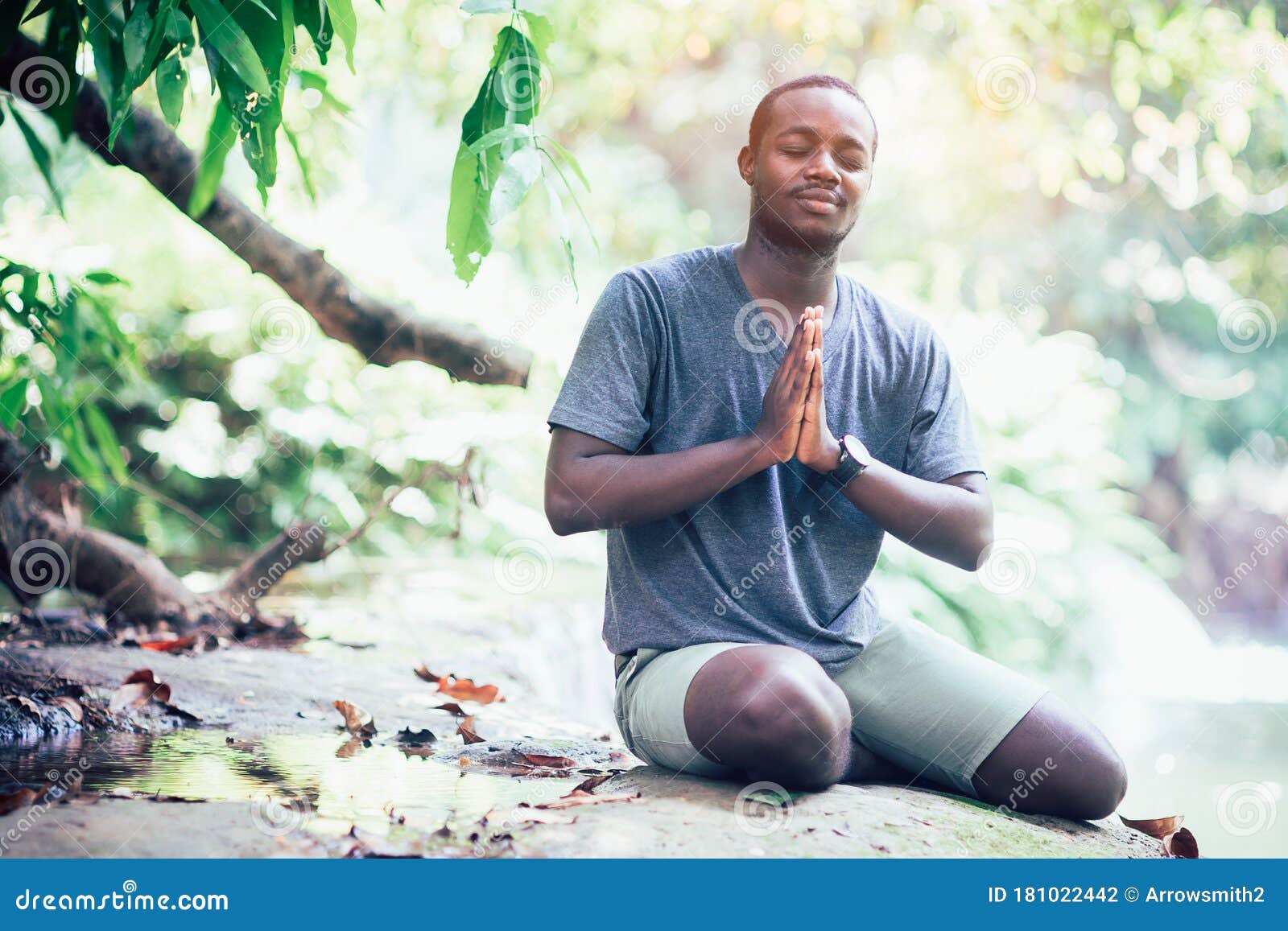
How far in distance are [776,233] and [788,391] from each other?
1.31 feet

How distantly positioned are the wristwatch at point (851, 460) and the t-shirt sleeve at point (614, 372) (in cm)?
34

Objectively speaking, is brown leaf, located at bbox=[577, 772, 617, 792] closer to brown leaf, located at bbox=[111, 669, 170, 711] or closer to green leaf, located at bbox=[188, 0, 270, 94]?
brown leaf, located at bbox=[111, 669, 170, 711]

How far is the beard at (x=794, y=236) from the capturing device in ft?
7.21

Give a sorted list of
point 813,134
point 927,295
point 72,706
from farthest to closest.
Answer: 1. point 927,295
2. point 72,706
3. point 813,134

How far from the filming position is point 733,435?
2176 millimetres

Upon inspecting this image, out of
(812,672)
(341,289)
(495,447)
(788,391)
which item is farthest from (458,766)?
(495,447)

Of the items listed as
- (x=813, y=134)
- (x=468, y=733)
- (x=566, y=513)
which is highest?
(x=813, y=134)

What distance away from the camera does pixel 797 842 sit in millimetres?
1711

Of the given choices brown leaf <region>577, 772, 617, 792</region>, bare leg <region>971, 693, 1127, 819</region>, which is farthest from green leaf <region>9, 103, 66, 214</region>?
bare leg <region>971, 693, 1127, 819</region>

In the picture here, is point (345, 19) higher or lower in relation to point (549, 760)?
higher

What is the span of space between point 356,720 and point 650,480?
0.96 meters

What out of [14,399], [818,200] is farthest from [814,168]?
[14,399]

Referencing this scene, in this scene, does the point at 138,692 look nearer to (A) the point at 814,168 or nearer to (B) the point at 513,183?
(B) the point at 513,183

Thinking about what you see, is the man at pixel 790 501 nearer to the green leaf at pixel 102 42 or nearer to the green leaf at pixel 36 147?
the green leaf at pixel 102 42
